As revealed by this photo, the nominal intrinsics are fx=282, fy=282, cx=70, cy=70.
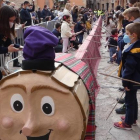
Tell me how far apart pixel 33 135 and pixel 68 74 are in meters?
0.64

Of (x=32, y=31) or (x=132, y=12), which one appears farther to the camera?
(x=132, y=12)

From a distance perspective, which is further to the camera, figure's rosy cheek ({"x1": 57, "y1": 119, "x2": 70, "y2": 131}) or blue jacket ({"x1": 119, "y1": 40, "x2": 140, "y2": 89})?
blue jacket ({"x1": 119, "y1": 40, "x2": 140, "y2": 89})

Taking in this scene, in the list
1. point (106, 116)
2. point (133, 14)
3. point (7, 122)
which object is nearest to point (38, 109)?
point (7, 122)

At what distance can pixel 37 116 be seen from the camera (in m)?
2.42

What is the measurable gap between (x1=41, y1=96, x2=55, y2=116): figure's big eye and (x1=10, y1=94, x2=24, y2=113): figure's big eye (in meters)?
0.19

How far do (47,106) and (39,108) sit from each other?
7 cm

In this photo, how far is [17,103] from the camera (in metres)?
2.48

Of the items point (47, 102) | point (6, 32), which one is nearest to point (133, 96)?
point (47, 102)

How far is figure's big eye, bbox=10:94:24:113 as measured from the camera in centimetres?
246

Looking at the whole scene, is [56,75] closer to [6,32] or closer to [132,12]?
[6,32]

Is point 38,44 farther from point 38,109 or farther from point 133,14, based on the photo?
point 133,14

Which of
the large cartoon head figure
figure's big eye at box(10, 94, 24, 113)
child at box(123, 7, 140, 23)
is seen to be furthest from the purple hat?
child at box(123, 7, 140, 23)

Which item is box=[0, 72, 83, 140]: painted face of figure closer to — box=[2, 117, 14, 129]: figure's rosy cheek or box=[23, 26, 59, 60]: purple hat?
box=[2, 117, 14, 129]: figure's rosy cheek

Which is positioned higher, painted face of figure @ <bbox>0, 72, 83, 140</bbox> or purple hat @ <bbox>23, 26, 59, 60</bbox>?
purple hat @ <bbox>23, 26, 59, 60</bbox>
